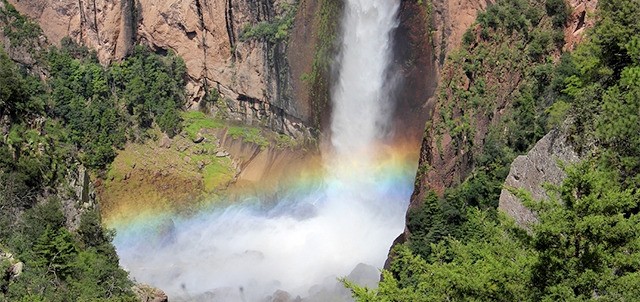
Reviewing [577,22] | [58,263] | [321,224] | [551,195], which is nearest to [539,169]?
[551,195]

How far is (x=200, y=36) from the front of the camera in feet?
204

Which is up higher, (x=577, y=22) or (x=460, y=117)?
(x=577, y=22)

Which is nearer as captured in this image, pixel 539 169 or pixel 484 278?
pixel 484 278

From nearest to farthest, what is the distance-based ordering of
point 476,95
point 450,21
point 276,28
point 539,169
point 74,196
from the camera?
point 539,169, point 476,95, point 74,196, point 450,21, point 276,28

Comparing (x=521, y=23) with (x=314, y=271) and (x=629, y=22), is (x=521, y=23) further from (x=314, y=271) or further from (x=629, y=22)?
(x=314, y=271)

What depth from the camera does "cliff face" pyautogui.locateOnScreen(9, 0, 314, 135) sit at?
199 ft

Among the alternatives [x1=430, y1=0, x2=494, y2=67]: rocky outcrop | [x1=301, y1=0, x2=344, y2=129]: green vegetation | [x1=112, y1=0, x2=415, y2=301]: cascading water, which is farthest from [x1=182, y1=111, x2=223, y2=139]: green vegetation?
[x1=430, y1=0, x2=494, y2=67]: rocky outcrop

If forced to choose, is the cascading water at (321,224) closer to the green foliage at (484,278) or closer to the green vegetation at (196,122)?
the green vegetation at (196,122)

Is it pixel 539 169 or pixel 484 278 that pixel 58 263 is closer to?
pixel 539 169

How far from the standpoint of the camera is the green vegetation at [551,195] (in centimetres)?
1345

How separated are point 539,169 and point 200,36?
4087cm

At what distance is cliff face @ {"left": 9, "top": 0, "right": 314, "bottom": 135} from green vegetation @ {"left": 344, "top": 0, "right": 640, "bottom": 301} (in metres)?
21.1

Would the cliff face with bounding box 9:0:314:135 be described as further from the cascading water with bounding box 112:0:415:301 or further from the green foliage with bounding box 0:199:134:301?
the green foliage with bounding box 0:199:134:301

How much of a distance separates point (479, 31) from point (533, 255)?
28.9m
